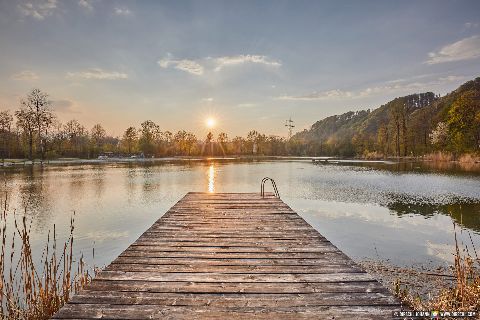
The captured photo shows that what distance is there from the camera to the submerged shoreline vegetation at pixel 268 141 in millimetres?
50750

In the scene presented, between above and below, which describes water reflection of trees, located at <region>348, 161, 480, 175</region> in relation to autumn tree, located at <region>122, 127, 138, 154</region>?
below

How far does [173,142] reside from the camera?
97.0 m

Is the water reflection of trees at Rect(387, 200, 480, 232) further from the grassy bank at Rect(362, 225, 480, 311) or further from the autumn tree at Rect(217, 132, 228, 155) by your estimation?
the autumn tree at Rect(217, 132, 228, 155)

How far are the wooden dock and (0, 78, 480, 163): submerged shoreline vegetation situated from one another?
165 ft

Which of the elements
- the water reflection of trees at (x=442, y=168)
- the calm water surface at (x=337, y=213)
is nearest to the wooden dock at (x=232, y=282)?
the calm water surface at (x=337, y=213)

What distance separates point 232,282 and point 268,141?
110 metres

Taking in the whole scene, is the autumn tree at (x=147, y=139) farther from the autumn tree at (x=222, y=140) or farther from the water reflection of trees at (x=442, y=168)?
the water reflection of trees at (x=442, y=168)

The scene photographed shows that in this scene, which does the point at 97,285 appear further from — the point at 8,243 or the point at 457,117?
the point at 457,117

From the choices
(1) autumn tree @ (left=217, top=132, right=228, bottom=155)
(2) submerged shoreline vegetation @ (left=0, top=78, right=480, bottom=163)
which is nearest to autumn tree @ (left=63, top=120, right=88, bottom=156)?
(2) submerged shoreline vegetation @ (left=0, top=78, right=480, bottom=163)

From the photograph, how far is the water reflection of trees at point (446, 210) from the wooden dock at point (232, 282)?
9.19 m

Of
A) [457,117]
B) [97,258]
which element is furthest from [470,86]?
[97,258]

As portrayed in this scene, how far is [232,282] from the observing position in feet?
12.2

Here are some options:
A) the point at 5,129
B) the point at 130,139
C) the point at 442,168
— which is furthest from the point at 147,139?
the point at 442,168

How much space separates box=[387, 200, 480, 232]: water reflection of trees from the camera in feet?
38.6
